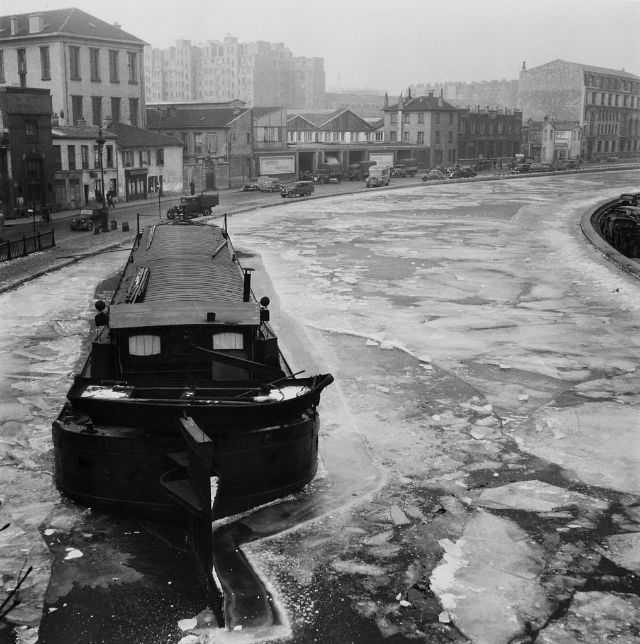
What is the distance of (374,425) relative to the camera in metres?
14.6

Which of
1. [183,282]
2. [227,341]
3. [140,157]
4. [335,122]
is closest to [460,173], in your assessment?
[335,122]

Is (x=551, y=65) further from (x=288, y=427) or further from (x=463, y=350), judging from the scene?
(x=288, y=427)

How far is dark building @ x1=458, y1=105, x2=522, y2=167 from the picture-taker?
101m

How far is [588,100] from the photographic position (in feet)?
360

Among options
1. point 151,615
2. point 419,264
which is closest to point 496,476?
point 151,615

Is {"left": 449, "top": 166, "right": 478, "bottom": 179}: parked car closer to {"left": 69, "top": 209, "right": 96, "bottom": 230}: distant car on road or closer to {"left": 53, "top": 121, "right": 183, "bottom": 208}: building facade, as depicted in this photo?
{"left": 53, "top": 121, "right": 183, "bottom": 208}: building facade

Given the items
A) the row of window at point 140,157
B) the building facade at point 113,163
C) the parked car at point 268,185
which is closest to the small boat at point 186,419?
the building facade at point 113,163

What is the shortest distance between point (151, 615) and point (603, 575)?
5.16m

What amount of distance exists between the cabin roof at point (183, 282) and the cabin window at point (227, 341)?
215mm

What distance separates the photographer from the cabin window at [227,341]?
41.2ft

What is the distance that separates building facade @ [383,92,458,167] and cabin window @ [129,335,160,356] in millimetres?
85921

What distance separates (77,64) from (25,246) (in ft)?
118

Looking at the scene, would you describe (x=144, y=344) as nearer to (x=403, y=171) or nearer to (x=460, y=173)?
(x=460, y=173)

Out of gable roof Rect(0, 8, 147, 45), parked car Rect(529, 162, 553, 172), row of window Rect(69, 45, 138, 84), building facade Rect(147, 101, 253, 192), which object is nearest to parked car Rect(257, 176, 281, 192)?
building facade Rect(147, 101, 253, 192)
